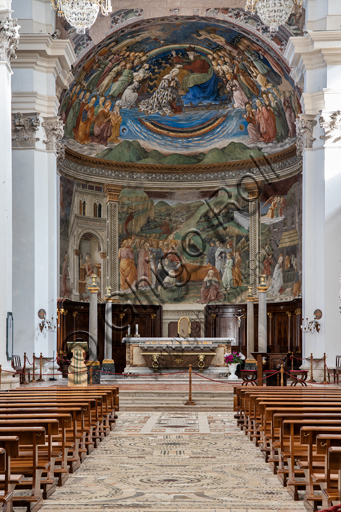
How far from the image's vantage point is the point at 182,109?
31344 mm

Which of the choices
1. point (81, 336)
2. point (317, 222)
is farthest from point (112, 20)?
point (81, 336)

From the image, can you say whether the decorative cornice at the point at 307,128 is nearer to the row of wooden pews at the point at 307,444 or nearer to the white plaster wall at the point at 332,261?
the white plaster wall at the point at 332,261

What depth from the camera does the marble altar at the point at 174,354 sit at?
24312 mm

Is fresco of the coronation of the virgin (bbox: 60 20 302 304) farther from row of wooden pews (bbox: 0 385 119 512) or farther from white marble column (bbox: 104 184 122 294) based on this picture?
row of wooden pews (bbox: 0 385 119 512)

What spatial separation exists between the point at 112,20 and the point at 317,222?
10671 mm

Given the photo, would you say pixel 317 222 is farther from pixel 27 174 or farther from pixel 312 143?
pixel 27 174

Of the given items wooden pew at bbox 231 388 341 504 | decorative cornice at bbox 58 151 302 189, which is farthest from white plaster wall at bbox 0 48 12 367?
decorative cornice at bbox 58 151 302 189

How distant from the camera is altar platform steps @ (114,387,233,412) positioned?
16.7 m

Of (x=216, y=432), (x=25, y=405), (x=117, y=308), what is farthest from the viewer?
(x=117, y=308)

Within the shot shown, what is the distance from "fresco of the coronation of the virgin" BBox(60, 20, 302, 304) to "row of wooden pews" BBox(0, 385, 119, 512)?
18.6m

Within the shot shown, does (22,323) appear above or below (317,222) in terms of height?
below

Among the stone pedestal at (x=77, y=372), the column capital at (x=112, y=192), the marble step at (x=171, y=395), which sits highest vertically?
the column capital at (x=112, y=192)

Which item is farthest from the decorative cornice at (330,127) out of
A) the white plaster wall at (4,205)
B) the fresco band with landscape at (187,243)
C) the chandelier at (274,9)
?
the white plaster wall at (4,205)

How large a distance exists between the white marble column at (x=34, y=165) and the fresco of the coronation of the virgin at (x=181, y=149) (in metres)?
3.60
